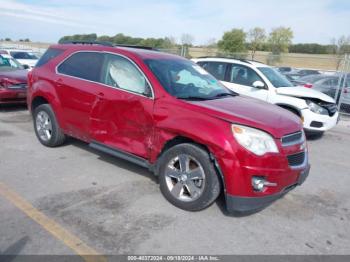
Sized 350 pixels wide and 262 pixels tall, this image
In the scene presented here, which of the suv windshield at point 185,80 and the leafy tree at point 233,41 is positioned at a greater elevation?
the leafy tree at point 233,41

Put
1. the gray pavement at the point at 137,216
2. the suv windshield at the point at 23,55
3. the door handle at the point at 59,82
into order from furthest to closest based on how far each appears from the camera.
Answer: the suv windshield at the point at 23,55
the door handle at the point at 59,82
the gray pavement at the point at 137,216

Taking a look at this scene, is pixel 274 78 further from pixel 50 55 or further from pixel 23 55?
pixel 23 55

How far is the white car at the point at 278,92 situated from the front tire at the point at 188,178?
15.5ft

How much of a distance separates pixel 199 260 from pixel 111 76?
281cm

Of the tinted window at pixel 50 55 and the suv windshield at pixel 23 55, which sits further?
the suv windshield at pixel 23 55

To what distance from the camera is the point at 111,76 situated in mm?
4812

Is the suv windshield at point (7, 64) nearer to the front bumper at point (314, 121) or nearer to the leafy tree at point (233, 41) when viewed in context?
the front bumper at point (314, 121)

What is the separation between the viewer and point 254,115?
3.93 m

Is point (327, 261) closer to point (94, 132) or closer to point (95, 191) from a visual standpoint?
point (95, 191)

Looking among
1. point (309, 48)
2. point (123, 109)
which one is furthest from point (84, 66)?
point (309, 48)

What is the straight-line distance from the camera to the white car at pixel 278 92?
7.84 m

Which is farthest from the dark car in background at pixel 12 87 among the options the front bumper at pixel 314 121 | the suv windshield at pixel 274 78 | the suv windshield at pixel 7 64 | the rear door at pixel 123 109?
the front bumper at pixel 314 121

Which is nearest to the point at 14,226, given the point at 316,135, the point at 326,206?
the point at 326,206

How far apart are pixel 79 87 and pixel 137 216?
2.29 meters
